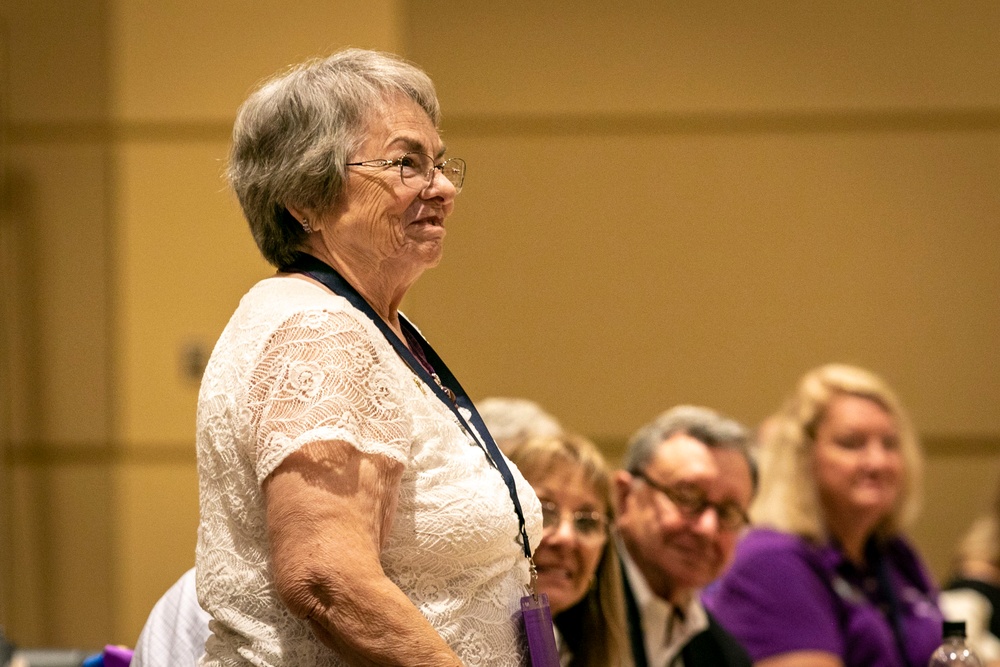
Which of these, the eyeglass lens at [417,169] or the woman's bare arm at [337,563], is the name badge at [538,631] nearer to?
the woman's bare arm at [337,563]

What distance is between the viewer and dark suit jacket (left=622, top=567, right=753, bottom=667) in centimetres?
226

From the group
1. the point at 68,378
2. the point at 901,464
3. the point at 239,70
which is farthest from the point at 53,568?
the point at 901,464

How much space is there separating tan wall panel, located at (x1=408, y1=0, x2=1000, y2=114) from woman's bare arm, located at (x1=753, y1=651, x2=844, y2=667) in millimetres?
2083

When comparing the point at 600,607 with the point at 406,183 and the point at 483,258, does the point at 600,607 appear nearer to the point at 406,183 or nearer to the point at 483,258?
the point at 406,183

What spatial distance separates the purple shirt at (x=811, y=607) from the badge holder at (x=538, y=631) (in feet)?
5.17

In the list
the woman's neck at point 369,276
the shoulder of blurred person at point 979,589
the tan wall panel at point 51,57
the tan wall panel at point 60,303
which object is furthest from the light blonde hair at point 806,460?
the tan wall panel at point 51,57

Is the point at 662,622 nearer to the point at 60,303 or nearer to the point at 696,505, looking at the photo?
the point at 696,505

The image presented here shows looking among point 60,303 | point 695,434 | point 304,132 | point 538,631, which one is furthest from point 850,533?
point 60,303

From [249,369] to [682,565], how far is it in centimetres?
141

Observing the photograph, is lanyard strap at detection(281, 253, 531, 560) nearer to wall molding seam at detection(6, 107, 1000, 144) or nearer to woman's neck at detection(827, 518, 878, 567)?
woman's neck at detection(827, 518, 878, 567)

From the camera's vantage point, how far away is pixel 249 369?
1204mm

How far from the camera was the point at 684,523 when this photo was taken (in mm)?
2406

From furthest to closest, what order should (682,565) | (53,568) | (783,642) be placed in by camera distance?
1. (53,568)
2. (783,642)
3. (682,565)

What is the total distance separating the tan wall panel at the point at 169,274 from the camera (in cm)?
402
